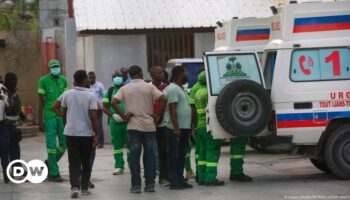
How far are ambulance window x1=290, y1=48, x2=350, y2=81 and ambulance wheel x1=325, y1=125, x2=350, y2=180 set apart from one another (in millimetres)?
842

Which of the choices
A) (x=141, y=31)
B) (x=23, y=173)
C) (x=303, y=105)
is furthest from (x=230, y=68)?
(x=141, y=31)

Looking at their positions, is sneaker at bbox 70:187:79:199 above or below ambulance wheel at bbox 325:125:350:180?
below

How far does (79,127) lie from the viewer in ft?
34.9

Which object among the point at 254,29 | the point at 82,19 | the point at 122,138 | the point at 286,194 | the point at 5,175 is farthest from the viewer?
the point at 82,19

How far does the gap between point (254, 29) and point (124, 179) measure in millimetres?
4155

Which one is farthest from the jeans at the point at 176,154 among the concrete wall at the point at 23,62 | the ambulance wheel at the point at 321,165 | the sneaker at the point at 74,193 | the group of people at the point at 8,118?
the concrete wall at the point at 23,62

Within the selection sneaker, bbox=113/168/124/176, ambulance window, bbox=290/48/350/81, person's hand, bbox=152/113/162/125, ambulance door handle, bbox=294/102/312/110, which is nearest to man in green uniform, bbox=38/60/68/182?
sneaker, bbox=113/168/124/176

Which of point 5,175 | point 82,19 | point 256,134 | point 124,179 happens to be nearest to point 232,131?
point 256,134

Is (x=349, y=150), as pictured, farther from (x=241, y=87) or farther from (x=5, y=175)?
(x=5, y=175)

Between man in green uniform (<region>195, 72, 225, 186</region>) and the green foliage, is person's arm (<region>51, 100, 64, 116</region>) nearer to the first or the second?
man in green uniform (<region>195, 72, 225, 186</region>)

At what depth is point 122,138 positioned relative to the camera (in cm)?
1315

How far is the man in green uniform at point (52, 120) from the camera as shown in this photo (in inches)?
484

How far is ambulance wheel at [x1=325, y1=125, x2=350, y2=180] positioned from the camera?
452 inches

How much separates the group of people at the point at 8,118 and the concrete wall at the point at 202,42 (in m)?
8.54
